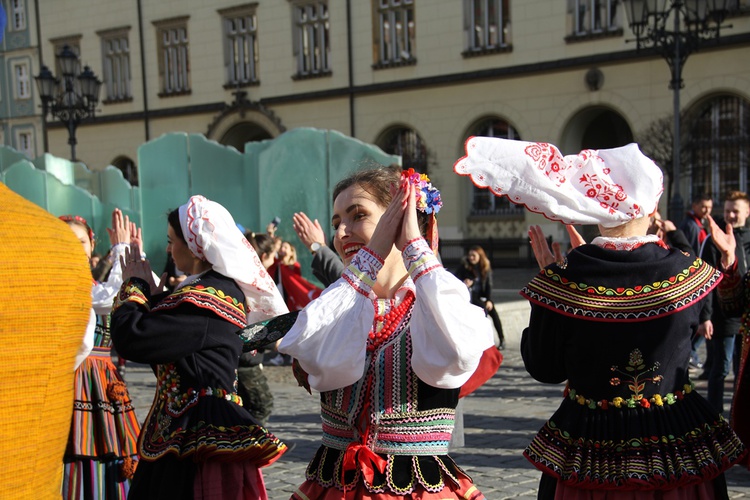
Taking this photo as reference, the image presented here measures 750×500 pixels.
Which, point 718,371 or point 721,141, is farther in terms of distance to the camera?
point 721,141

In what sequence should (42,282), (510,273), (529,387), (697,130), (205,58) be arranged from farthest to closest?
1. (205,58)
2. (510,273)
3. (697,130)
4. (529,387)
5. (42,282)

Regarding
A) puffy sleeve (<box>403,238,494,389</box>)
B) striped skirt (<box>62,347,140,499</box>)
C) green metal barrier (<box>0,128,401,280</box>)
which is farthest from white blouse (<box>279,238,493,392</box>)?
green metal barrier (<box>0,128,401,280</box>)

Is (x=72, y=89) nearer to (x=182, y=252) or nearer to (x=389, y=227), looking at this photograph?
(x=182, y=252)

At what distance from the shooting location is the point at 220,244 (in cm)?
381

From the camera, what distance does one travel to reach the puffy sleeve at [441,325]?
2.55 metres

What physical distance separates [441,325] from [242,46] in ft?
92.3

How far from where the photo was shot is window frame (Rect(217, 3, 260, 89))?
29188 mm

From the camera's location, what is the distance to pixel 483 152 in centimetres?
310

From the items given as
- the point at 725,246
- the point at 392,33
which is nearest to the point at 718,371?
the point at 725,246

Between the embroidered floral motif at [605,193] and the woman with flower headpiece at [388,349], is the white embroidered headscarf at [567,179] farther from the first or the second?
the woman with flower headpiece at [388,349]

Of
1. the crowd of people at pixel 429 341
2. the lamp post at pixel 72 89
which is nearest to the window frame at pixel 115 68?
the lamp post at pixel 72 89

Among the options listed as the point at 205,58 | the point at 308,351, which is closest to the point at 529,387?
the point at 308,351

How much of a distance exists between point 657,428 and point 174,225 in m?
2.14

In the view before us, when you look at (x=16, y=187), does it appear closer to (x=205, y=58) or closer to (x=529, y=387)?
(x=529, y=387)
